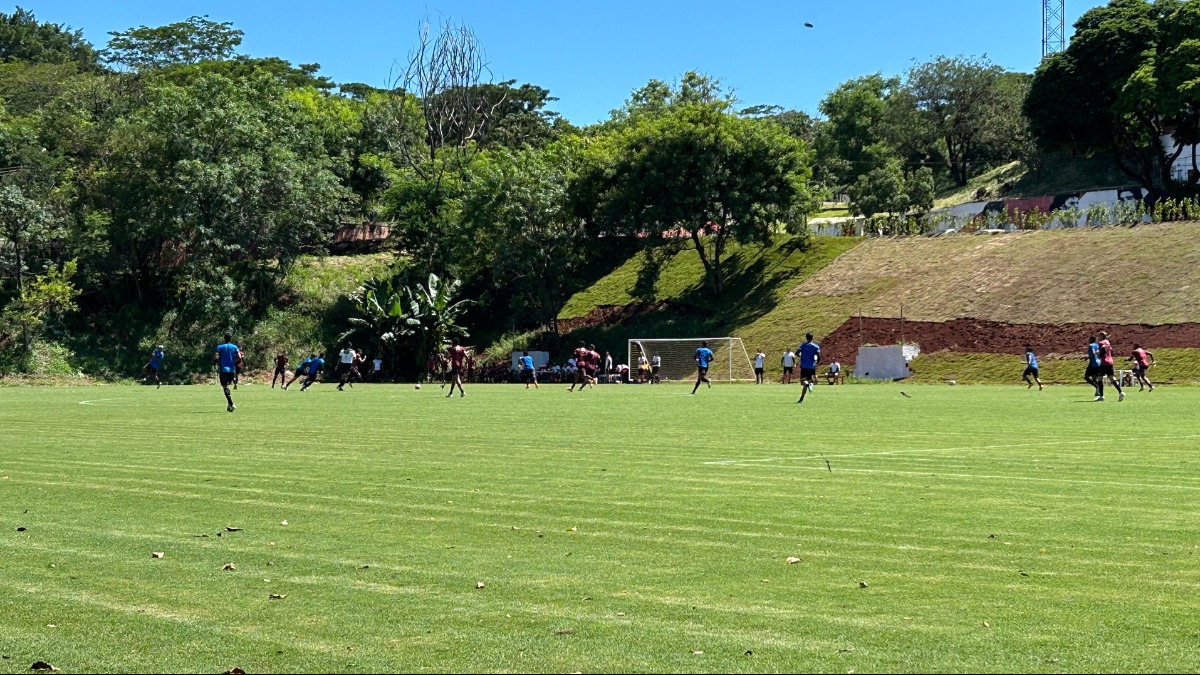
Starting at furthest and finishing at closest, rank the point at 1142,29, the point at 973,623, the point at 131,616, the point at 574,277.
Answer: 1. the point at 1142,29
2. the point at 574,277
3. the point at 131,616
4. the point at 973,623

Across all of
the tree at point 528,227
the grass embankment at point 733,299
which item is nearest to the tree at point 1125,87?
the grass embankment at point 733,299

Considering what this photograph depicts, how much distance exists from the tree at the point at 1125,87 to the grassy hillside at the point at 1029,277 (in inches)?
477

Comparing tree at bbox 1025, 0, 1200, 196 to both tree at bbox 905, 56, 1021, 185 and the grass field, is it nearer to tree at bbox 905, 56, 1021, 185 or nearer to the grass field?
tree at bbox 905, 56, 1021, 185

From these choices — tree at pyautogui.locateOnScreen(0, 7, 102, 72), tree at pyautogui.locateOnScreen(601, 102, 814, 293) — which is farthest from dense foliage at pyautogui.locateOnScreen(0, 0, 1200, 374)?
tree at pyautogui.locateOnScreen(0, 7, 102, 72)

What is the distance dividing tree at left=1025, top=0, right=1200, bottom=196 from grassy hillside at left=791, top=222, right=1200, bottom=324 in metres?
12.1

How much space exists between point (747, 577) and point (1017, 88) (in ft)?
371

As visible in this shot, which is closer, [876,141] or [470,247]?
[470,247]

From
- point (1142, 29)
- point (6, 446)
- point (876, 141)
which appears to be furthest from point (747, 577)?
point (876, 141)

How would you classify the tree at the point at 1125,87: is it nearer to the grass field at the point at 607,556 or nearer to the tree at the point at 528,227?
the tree at the point at 528,227

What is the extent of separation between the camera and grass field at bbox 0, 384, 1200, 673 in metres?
6.52

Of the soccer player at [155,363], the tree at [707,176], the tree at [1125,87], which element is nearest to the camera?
the soccer player at [155,363]

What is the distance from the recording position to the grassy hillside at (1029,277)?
56.0 m

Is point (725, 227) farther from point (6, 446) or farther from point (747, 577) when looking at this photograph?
point (747, 577)

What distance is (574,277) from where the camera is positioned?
73062mm
